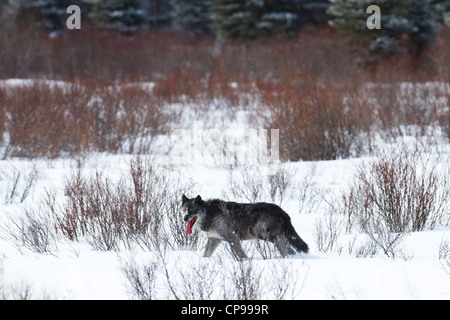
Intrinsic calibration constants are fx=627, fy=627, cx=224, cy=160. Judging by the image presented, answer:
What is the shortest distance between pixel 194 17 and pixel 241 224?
3202 centimetres

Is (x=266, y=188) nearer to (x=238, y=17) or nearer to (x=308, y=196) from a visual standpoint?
(x=308, y=196)

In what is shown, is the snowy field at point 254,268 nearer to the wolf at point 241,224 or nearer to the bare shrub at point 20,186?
the wolf at point 241,224

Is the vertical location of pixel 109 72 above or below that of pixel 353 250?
above

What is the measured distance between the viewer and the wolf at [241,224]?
5.37 metres

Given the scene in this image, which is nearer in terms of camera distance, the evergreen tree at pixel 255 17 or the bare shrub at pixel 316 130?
the bare shrub at pixel 316 130

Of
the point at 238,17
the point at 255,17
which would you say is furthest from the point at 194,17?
the point at 238,17

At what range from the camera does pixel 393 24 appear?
22.9 meters

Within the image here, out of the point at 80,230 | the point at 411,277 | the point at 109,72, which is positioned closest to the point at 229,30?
the point at 109,72

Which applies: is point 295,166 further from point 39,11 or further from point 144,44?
point 39,11

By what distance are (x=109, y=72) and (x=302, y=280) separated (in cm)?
2076

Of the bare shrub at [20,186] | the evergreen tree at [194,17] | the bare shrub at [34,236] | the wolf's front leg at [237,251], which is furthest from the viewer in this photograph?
the evergreen tree at [194,17]

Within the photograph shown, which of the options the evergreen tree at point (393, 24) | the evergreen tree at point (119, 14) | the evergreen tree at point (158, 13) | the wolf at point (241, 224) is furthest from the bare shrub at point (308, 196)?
the evergreen tree at point (158, 13)

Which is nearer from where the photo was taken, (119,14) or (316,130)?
(316,130)

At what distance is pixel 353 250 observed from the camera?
586 centimetres
